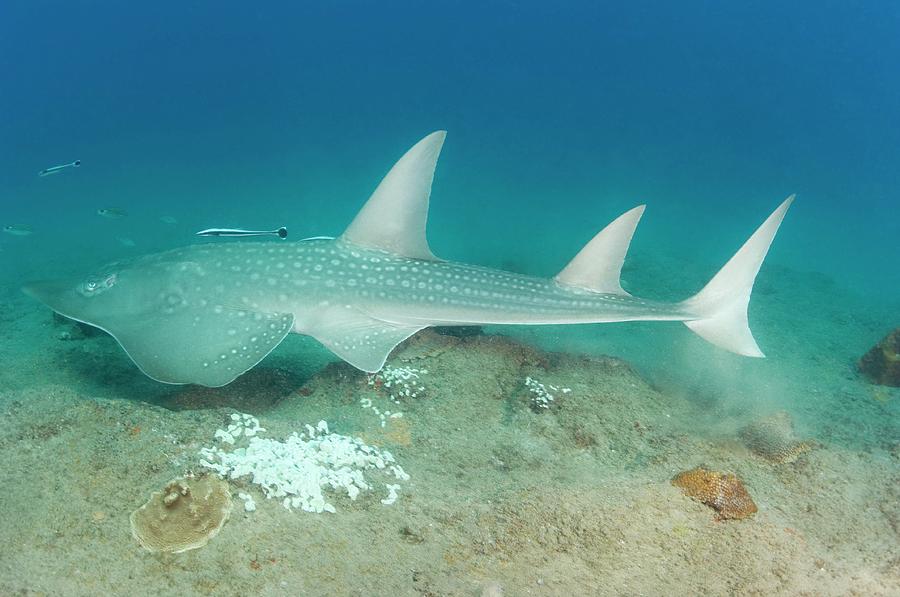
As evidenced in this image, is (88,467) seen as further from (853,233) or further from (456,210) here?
(853,233)

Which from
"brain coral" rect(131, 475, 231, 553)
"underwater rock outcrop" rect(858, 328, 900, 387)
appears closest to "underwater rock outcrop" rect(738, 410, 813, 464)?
"underwater rock outcrop" rect(858, 328, 900, 387)

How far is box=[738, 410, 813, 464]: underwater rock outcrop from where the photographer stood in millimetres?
3902

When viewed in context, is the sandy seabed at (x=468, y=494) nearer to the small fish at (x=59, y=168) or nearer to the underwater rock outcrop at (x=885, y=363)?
the underwater rock outcrop at (x=885, y=363)

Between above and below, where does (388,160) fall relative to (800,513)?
below

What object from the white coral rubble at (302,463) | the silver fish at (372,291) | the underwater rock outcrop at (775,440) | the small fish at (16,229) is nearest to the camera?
the white coral rubble at (302,463)

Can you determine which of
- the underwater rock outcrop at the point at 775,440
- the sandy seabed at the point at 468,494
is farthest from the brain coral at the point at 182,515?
the underwater rock outcrop at the point at 775,440

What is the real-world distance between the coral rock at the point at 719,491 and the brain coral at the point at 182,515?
3.00m

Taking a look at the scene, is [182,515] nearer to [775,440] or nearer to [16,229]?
[775,440]

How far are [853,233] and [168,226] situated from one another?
40.3m

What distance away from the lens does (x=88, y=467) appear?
280cm

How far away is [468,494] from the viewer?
3.27 metres

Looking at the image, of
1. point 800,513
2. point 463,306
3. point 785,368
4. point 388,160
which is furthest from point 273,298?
point 388,160

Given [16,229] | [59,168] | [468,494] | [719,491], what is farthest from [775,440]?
[16,229]

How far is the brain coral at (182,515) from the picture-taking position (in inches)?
94.5
